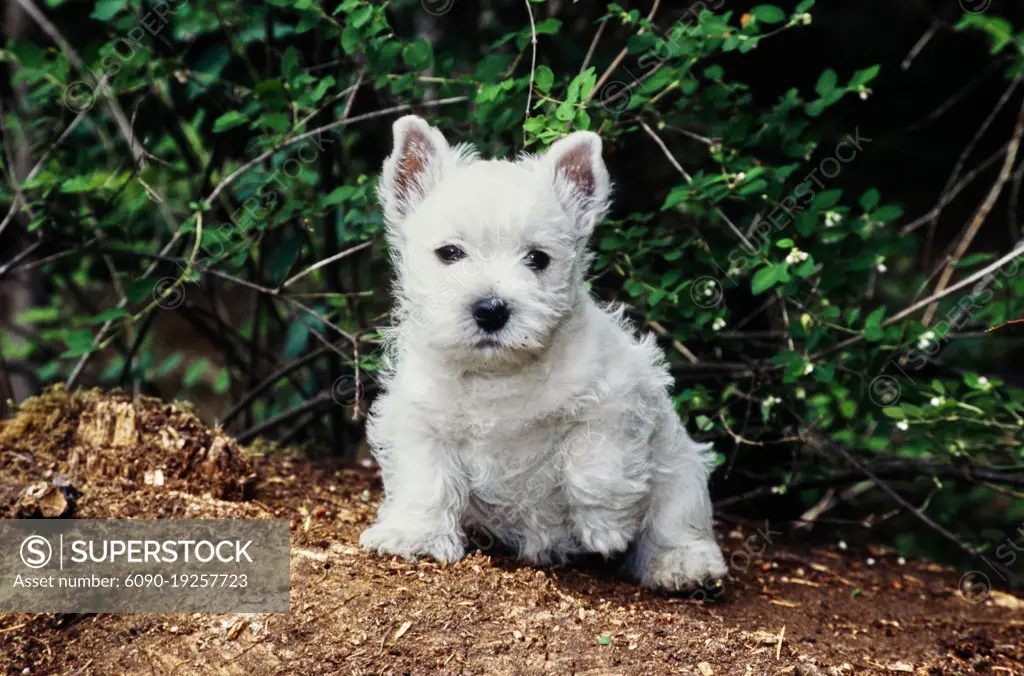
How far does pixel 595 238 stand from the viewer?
5.41 metres

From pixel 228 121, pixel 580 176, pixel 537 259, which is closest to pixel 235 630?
pixel 537 259

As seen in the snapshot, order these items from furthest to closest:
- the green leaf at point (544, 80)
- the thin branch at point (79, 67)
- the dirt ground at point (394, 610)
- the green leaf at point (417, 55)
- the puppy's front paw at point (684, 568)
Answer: the thin branch at point (79, 67) < the green leaf at point (417, 55) < the green leaf at point (544, 80) < the puppy's front paw at point (684, 568) < the dirt ground at point (394, 610)

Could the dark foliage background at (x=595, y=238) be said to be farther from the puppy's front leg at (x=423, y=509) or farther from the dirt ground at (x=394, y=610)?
the puppy's front leg at (x=423, y=509)

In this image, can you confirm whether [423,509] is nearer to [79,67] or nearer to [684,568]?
[684,568]

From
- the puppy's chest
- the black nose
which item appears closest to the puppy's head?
the black nose

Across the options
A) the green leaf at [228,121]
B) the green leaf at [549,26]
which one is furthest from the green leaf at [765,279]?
the green leaf at [228,121]

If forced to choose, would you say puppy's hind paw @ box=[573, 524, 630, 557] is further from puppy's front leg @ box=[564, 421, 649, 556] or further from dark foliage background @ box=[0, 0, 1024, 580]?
dark foliage background @ box=[0, 0, 1024, 580]

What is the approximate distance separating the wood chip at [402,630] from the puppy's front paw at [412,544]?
0.51m

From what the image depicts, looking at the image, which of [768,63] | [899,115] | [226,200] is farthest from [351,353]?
[899,115]

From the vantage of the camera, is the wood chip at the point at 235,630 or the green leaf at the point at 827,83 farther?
the green leaf at the point at 827,83

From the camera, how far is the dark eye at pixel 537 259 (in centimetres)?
379

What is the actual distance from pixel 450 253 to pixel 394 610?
4.17 ft

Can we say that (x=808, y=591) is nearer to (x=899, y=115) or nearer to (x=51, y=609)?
(x=51, y=609)

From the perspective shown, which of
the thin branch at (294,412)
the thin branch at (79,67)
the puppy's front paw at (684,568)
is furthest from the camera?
the thin branch at (294,412)
